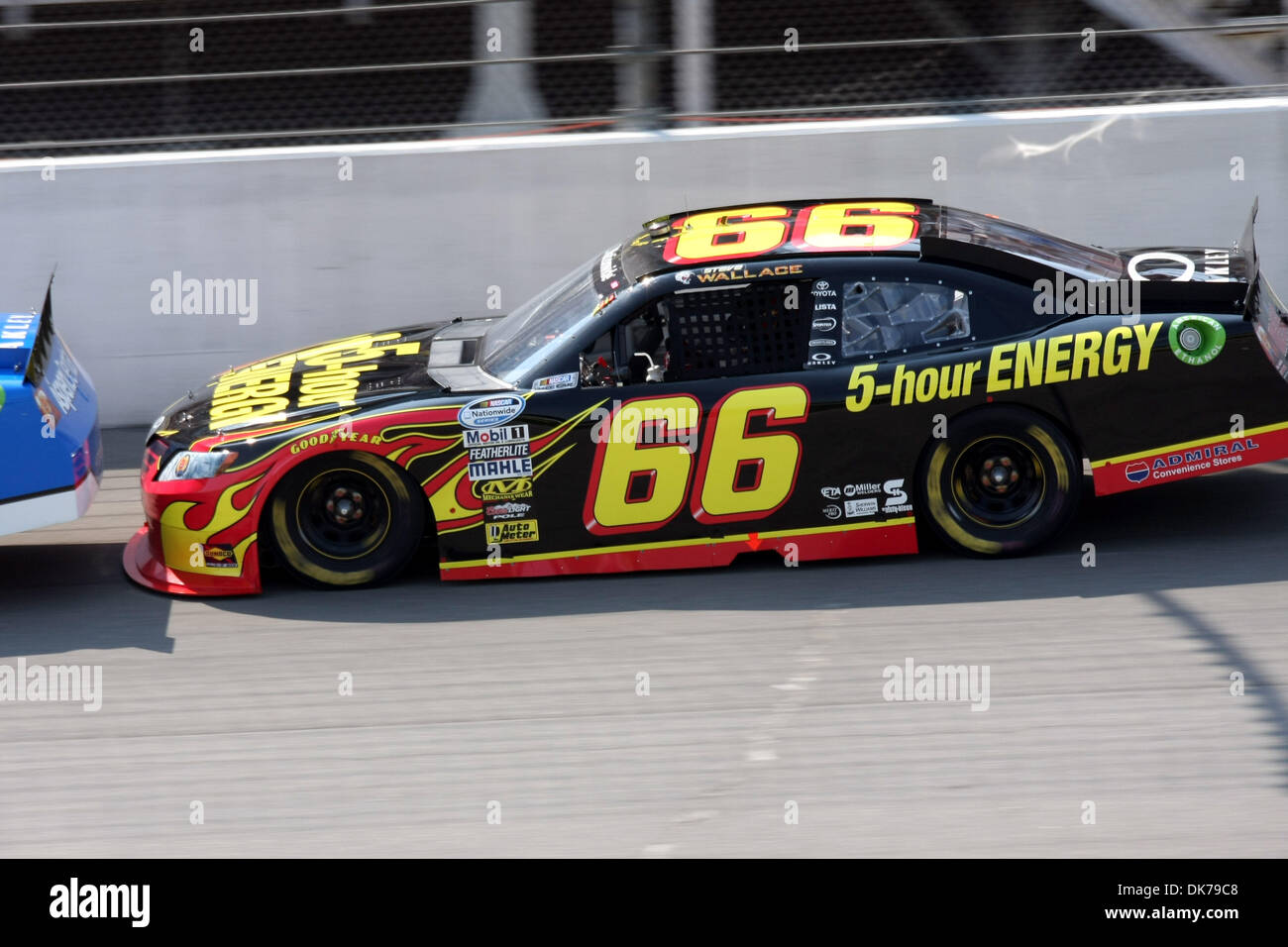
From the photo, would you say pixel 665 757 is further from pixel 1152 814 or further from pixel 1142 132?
pixel 1142 132

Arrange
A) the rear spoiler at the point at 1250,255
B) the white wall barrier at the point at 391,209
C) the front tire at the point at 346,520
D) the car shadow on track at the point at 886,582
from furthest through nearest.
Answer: the white wall barrier at the point at 391,209
the rear spoiler at the point at 1250,255
the front tire at the point at 346,520
the car shadow on track at the point at 886,582

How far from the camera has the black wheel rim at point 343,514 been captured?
6.30 metres

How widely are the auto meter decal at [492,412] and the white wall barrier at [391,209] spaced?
111 inches

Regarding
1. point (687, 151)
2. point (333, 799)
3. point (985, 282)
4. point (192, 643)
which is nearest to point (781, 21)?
point (687, 151)

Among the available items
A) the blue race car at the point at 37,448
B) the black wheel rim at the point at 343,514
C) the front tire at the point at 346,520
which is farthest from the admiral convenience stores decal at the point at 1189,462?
the blue race car at the point at 37,448

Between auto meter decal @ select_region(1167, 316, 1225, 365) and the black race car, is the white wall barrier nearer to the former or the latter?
the black race car

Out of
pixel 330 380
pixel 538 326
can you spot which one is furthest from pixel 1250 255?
pixel 330 380

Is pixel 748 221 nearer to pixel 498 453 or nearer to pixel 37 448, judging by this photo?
pixel 498 453

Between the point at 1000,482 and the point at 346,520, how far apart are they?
2805mm

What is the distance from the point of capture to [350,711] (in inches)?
212

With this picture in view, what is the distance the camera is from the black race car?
613 cm

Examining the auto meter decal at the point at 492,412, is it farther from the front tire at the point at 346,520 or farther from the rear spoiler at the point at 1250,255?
the rear spoiler at the point at 1250,255

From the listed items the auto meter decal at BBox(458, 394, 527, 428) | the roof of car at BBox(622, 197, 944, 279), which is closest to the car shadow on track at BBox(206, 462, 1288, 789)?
the auto meter decal at BBox(458, 394, 527, 428)

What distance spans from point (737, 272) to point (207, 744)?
9.23 feet
